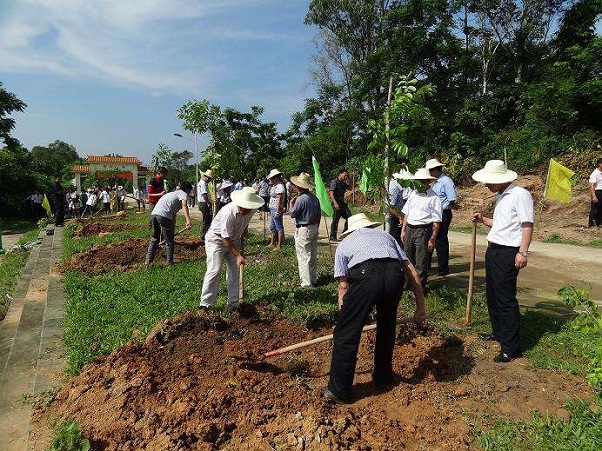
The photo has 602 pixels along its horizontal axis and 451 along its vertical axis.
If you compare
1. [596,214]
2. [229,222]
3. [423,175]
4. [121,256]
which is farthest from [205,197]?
[596,214]

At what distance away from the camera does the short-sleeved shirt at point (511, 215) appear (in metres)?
4.21

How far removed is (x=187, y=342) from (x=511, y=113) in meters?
23.7

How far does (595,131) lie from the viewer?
17.0m

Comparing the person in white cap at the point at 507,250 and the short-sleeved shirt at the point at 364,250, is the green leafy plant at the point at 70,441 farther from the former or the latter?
the person in white cap at the point at 507,250

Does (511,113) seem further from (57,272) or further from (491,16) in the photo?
(57,272)

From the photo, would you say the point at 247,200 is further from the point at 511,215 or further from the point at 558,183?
the point at 558,183

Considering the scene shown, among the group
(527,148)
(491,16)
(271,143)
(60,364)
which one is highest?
(491,16)

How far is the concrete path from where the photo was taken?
3.66 meters

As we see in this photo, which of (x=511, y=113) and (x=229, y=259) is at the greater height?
(x=511, y=113)

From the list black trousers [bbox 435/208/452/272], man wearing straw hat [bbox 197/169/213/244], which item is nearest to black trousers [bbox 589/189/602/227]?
black trousers [bbox 435/208/452/272]

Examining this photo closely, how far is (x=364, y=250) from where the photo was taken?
3.63 m

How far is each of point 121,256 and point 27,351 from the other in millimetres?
4759

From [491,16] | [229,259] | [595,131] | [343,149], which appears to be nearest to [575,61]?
[595,131]

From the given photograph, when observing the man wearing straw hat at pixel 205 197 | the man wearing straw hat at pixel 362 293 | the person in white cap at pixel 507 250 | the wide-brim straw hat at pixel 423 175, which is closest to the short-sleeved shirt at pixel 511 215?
the person in white cap at pixel 507 250
